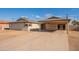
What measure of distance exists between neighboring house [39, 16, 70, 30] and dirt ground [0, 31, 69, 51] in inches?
3.3

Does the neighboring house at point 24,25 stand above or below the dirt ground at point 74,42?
above

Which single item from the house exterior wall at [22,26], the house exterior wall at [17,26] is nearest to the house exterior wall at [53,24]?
the house exterior wall at [22,26]

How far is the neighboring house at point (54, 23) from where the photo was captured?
4008 millimetres

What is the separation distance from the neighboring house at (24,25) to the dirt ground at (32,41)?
8cm

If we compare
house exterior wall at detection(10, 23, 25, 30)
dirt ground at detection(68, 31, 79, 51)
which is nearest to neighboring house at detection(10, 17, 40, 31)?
house exterior wall at detection(10, 23, 25, 30)

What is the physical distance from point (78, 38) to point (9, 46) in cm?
114

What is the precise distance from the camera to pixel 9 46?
13.2ft

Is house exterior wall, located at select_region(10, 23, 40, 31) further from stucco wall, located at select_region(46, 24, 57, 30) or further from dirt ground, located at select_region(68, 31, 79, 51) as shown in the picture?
dirt ground, located at select_region(68, 31, 79, 51)

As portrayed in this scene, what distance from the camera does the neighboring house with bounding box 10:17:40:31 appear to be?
4031mm

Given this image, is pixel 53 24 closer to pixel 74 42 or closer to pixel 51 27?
pixel 51 27

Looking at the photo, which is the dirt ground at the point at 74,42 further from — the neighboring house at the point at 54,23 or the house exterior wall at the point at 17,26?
the house exterior wall at the point at 17,26

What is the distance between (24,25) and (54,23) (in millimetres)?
503
